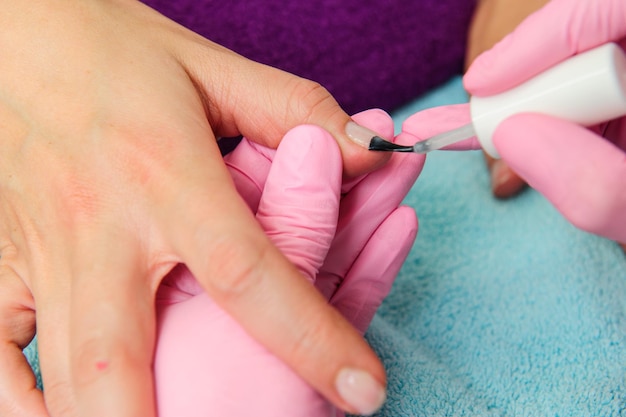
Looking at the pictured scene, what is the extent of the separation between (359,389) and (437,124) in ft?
1.12

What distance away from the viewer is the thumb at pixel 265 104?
62 centimetres

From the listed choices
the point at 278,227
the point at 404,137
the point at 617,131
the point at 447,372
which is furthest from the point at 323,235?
the point at 617,131

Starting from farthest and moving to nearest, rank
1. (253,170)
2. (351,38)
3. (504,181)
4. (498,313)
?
1. (351,38)
2. (504,181)
3. (498,313)
4. (253,170)

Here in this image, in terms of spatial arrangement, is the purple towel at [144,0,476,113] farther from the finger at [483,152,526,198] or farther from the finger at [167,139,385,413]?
the finger at [167,139,385,413]

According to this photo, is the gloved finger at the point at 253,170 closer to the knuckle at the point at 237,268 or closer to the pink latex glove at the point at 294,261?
the pink latex glove at the point at 294,261

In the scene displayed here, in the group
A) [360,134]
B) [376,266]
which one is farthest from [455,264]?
[360,134]

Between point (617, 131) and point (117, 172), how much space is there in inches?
23.3

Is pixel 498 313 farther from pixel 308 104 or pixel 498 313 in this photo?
pixel 308 104

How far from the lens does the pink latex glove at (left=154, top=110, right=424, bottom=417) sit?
50 centimetres

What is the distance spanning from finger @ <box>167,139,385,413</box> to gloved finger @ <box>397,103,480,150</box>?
26 cm

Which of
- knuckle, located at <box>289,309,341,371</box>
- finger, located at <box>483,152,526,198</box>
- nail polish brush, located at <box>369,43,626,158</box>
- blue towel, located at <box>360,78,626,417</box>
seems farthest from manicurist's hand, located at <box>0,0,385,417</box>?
finger, located at <box>483,152,526,198</box>

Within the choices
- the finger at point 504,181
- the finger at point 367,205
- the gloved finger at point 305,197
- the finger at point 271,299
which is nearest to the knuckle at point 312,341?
the finger at point 271,299

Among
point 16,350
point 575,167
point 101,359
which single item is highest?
point 575,167

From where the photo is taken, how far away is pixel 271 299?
49 cm
